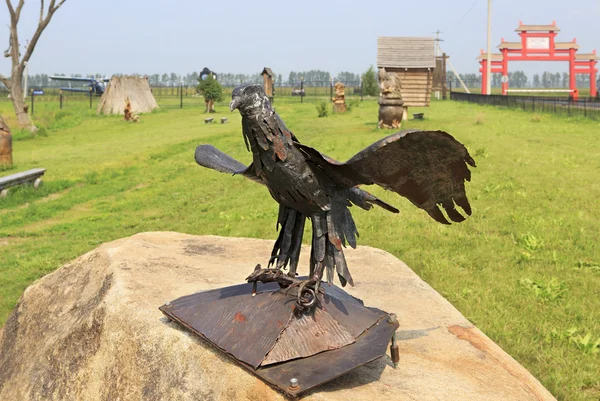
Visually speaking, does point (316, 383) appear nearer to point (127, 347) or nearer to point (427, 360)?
point (427, 360)

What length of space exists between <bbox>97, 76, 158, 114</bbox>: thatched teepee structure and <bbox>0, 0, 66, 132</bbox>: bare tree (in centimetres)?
559

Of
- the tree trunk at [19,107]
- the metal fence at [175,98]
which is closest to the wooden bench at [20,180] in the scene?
Result: the tree trunk at [19,107]

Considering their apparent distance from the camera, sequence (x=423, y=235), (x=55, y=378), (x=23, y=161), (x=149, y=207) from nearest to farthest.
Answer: (x=55, y=378) < (x=423, y=235) < (x=149, y=207) < (x=23, y=161)

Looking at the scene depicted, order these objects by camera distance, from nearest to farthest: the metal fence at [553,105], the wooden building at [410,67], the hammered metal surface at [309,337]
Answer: the hammered metal surface at [309,337] → the metal fence at [553,105] → the wooden building at [410,67]

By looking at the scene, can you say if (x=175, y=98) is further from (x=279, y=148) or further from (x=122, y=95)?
(x=279, y=148)

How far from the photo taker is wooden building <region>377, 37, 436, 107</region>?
29.3 meters

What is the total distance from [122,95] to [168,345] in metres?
27.1

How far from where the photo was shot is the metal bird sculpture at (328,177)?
8.95 ft

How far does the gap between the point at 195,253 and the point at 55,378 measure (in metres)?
1.75

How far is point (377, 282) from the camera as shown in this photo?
4691mm

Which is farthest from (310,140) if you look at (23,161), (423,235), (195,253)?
(195,253)

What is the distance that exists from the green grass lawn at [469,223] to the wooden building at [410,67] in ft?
42.2

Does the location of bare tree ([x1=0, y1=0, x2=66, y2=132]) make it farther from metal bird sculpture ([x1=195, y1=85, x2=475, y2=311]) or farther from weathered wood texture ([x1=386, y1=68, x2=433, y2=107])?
metal bird sculpture ([x1=195, y1=85, x2=475, y2=311])

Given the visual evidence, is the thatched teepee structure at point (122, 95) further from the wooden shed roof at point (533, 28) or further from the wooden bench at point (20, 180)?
the wooden shed roof at point (533, 28)
